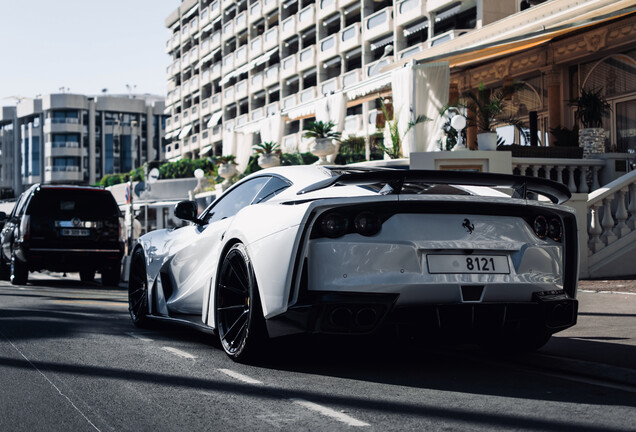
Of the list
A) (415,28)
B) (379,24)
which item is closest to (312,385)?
(415,28)

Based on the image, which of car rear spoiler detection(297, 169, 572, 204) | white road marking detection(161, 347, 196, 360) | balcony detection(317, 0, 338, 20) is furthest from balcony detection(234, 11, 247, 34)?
car rear spoiler detection(297, 169, 572, 204)

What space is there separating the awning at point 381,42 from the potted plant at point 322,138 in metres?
24.0

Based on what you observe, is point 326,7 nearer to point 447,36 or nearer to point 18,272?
point 447,36

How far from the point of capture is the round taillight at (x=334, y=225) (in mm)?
4941

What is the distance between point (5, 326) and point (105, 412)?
425 cm

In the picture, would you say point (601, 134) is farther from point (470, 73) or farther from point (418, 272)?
point (418, 272)

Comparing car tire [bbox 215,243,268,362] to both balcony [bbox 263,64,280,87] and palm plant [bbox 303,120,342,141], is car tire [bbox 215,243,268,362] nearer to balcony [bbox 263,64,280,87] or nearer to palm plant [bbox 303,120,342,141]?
palm plant [bbox 303,120,342,141]

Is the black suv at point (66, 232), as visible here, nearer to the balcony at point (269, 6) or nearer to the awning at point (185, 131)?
the balcony at point (269, 6)

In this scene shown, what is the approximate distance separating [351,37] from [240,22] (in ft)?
68.5

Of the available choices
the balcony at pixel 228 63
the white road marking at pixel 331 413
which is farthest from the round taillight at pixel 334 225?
the balcony at pixel 228 63

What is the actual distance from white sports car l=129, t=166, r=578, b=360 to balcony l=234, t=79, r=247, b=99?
59.5 meters

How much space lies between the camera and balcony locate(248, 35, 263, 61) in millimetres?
61737

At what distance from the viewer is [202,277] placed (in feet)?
20.7

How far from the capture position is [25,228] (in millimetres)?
15484
